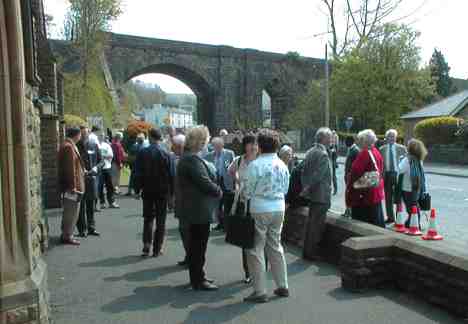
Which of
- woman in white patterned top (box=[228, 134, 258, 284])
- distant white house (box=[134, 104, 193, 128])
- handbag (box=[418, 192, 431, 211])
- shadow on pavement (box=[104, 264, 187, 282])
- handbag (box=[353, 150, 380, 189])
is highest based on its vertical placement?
distant white house (box=[134, 104, 193, 128])

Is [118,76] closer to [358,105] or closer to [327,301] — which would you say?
[358,105]

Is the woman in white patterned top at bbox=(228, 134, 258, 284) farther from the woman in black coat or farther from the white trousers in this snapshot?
the white trousers

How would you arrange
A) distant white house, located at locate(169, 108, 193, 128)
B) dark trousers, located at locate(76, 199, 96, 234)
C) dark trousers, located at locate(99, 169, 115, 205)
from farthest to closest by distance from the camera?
distant white house, located at locate(169, 108, 193, 128) → dark trousers, located at locate(99, 169, 115, 205) → dark trousers, located at locate(76, 199, 96, 234)

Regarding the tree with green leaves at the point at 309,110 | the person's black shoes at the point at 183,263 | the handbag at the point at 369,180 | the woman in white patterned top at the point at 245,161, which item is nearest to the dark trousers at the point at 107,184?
the person's black shoes at the point at 183,263

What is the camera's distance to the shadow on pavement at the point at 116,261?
7.20m

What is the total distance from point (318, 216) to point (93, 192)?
4.38m

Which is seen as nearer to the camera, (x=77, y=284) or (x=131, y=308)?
(x=131, y=308)

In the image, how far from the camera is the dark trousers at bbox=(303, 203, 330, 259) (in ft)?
23.6

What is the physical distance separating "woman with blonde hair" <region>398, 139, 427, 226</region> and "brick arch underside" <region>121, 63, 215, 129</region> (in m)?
37.8

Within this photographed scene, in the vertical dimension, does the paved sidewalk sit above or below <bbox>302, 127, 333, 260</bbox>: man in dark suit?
below

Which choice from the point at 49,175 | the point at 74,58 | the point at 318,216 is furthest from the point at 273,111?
the point at 318,216

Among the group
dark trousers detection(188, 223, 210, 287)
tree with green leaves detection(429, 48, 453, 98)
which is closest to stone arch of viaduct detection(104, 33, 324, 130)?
tree with green leaves detection(429, 48, 453, 98)

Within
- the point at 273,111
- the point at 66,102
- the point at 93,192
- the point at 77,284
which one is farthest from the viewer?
the point at 273,111

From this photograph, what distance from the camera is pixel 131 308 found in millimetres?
5352
